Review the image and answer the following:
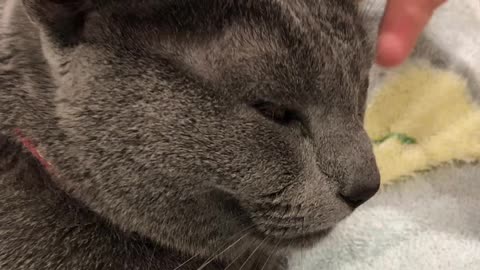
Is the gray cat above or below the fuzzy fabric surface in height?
above

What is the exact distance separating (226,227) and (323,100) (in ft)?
0.80

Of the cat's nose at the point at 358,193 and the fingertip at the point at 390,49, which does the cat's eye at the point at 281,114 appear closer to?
the cat's nose at the point at 358,193

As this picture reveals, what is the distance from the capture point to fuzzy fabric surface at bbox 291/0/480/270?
1244 mm

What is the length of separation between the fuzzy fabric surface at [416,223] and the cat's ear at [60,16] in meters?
0.53

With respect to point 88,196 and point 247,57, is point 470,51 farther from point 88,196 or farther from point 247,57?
point 88,196

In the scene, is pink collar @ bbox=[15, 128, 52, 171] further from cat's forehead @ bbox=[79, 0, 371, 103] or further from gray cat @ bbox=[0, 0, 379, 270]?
cat's forehead @ bbox=[79, 0, 371, 103]

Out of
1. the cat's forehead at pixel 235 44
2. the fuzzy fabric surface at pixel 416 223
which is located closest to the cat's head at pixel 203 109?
the cat's forehead at pixel 235 44

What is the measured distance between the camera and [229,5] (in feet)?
2.79

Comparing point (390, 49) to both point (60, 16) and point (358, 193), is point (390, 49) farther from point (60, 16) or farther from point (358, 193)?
point (60, 16)

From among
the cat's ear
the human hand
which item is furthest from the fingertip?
the cat's ear

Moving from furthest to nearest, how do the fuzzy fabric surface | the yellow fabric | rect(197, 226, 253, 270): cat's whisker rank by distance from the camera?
the yellow fabric, the fuzzy fabric surface, rect(197, 226, 253, 270): cat's whisker

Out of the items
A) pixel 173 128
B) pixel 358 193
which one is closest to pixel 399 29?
pixel 358 193

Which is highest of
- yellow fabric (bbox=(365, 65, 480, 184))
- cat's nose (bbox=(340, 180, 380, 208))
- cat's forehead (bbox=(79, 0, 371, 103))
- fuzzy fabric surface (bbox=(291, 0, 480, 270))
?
cat's forehead (bbox=(79, 0, 371, 103))

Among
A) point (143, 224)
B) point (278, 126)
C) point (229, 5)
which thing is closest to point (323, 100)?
point (278, 126)
